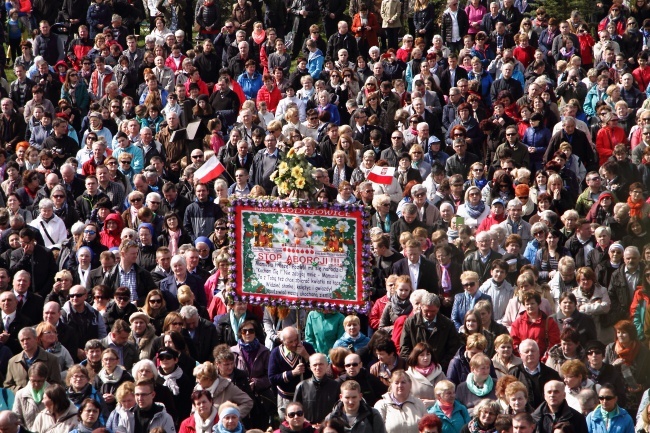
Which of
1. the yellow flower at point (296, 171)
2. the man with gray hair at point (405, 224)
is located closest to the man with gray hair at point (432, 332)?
the yellow flower at point (296, 171)

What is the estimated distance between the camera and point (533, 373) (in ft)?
45.8

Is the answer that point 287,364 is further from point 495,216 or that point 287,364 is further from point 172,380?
point 495,216

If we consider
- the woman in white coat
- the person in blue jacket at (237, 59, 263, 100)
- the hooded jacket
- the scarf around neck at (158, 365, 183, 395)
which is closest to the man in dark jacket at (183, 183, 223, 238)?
the hooded jacket

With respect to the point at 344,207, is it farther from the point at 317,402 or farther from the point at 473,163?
the point at 473,163

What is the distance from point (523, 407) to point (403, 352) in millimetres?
2202

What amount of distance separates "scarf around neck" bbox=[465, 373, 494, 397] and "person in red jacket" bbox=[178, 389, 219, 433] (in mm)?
2381

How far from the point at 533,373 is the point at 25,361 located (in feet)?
16.5

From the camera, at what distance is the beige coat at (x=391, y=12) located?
1126 inches

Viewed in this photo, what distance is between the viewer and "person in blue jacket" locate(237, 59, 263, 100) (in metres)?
25.6

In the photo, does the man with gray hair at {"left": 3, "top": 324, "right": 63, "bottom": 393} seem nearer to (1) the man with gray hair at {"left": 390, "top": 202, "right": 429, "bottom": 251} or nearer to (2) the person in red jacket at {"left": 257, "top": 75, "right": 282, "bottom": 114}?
(1) the man with gray hair at {"left": 390, "top": 202, "right": 429, "bottom": 251}

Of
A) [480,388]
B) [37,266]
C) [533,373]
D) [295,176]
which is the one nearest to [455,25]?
[37,266]

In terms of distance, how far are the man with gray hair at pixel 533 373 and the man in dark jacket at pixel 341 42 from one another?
13.8 m

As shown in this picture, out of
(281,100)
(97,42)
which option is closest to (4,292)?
(281,100)

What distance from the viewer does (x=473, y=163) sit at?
67.3 ft
